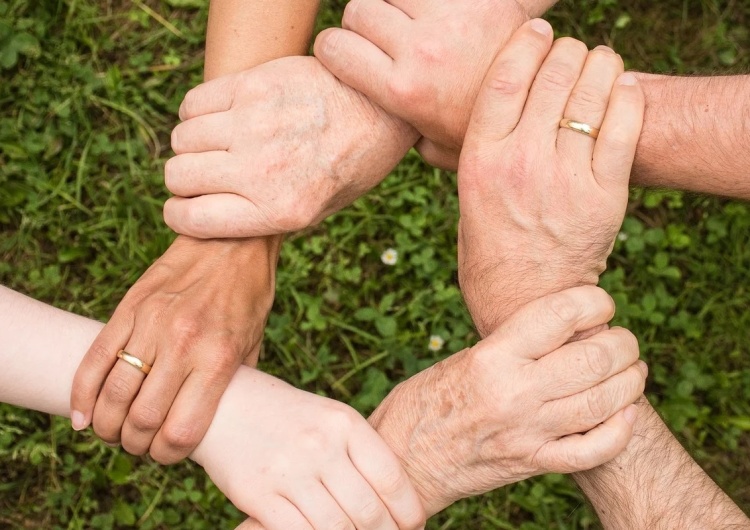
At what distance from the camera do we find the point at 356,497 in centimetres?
211

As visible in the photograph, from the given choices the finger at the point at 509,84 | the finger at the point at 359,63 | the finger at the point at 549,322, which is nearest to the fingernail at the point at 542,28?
the finger at the point at 509,84

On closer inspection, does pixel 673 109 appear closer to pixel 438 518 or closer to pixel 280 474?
pixel 280 474

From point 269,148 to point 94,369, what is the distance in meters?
0.86

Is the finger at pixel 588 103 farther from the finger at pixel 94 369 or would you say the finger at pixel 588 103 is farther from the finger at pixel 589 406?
the finger at pixel 94 369

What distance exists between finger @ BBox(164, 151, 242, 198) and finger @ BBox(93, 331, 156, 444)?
1.67ft

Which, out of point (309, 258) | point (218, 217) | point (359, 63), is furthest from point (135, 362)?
point (309, 258)

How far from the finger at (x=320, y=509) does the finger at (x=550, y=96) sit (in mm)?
1185

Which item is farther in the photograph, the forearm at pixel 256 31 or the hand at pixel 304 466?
the forearm at pixel 256 31

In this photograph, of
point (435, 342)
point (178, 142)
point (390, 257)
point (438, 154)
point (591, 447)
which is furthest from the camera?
point (390, 257)

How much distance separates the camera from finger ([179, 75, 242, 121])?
2465 mm

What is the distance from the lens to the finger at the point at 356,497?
211cm

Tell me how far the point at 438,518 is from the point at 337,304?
3.48 ft

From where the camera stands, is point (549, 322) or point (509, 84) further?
point (509, 84)

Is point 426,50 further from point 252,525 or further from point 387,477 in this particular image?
point 252,525
